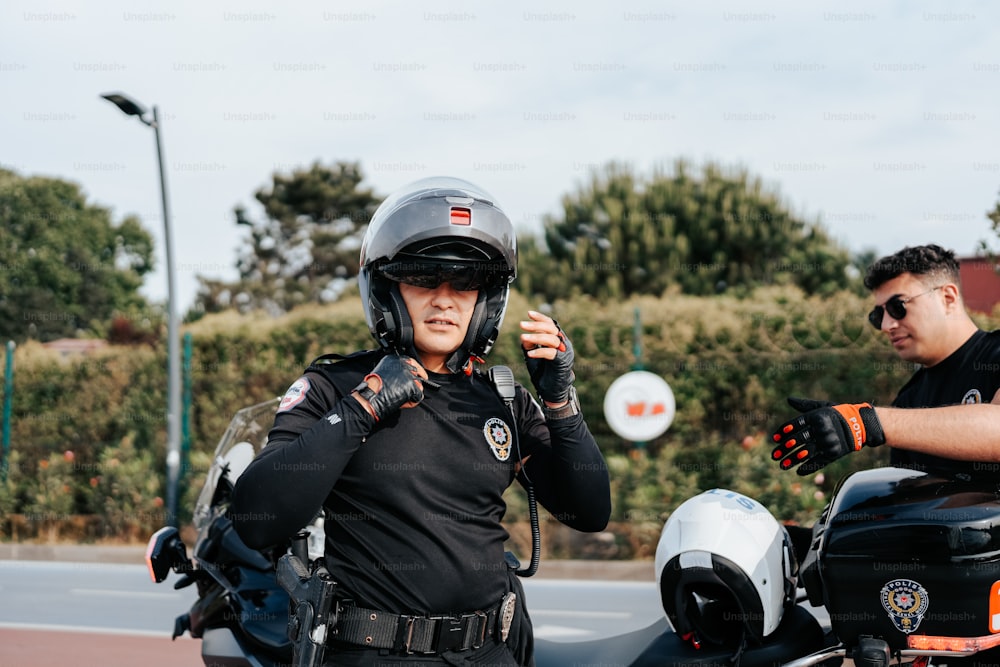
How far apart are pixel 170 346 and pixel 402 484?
34.9ft

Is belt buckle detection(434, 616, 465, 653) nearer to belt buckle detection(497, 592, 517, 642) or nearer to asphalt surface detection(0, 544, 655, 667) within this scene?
belt buckle detection(497, 592, 517, 642)

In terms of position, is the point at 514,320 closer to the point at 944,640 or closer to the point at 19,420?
the point at 19,420

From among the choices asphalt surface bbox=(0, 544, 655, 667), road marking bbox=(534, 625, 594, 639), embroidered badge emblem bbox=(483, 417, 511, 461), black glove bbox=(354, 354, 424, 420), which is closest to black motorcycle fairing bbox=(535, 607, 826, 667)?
embroidered badge emblem bbox=(483, 417, 511, 461)

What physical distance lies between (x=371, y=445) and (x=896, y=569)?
1.27m

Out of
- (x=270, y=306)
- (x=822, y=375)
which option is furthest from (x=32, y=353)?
(x=270, y=306)

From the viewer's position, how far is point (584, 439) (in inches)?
89.7

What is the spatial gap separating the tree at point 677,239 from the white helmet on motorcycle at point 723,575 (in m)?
25.4

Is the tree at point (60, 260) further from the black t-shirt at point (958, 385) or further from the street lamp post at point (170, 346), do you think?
the black t-shirt at point (958, 385)

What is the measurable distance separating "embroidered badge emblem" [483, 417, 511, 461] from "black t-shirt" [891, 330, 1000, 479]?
3.74 feet

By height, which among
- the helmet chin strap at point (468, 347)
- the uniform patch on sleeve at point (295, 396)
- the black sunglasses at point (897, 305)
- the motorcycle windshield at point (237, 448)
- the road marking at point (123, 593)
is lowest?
the road marking at point (123, 593)

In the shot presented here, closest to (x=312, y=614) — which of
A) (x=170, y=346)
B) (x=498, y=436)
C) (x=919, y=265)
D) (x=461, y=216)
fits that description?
(x=498, y=436)

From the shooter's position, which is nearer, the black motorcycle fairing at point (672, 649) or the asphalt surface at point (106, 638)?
the black motorcycle fairing at point (672, 649)

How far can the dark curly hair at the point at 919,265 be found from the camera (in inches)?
119

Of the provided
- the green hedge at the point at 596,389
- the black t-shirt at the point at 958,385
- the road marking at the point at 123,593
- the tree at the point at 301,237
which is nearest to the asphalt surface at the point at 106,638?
the road marking at the point at 123,593
